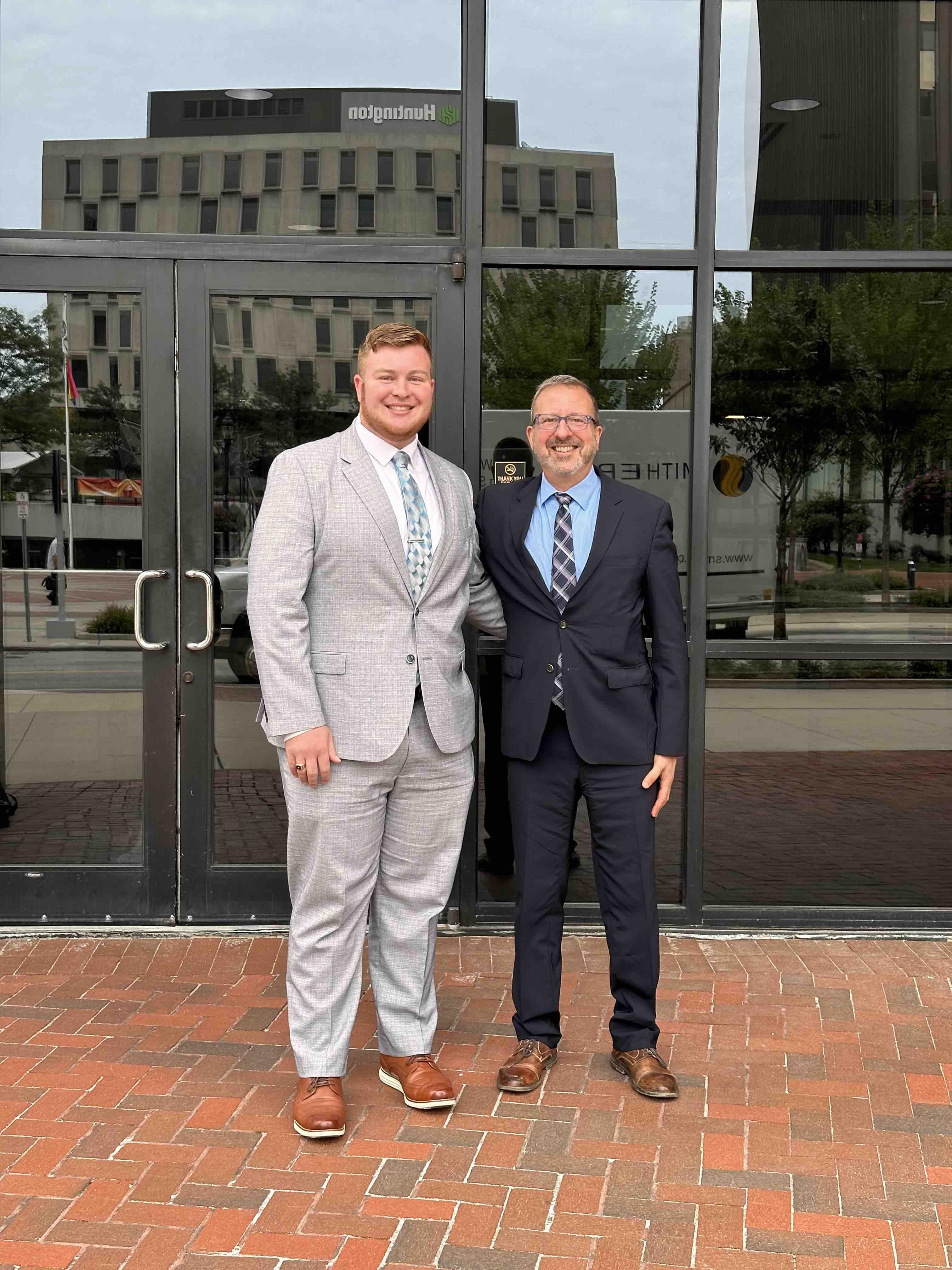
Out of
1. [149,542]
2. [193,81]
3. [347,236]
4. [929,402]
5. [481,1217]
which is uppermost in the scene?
[193,81]

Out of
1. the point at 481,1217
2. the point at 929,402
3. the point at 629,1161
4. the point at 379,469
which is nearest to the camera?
the point at 481,1217

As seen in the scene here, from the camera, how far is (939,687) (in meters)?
4.59

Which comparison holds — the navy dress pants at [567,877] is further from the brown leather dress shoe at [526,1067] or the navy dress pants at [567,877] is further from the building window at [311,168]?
the building window at [311,168]

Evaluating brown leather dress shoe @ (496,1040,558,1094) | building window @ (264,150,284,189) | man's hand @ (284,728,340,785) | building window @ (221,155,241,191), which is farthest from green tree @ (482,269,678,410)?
brown leather dress shoe @ (496,1040,558,1094)

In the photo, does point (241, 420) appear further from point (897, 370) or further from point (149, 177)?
point (897, 370)

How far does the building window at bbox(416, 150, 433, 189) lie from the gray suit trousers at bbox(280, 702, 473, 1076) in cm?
210

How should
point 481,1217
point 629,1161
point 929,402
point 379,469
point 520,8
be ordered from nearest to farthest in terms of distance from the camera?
point 481,1217 → point 629,1161 → point 379,469 → point 520,8 → point 929,402

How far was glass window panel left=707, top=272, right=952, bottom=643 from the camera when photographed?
4.42m

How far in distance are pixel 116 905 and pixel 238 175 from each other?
264 centimetres

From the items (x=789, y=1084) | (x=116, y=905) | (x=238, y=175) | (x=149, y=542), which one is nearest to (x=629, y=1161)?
(x=789, y=1084)

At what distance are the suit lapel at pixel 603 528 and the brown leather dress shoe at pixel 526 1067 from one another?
4.02ft

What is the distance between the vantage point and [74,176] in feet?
14.0

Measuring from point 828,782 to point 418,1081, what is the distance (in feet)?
7.60

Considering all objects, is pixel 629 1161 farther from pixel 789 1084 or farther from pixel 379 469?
pixel 379 469
